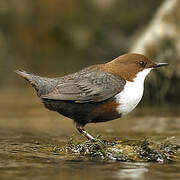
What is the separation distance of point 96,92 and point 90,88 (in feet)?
0.32

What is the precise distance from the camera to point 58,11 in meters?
15.8

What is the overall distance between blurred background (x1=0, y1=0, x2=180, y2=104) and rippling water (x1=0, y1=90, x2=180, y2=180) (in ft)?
13.5

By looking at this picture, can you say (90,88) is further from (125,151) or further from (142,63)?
(125,151)

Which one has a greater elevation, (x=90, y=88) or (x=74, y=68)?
(x=74, y=68)

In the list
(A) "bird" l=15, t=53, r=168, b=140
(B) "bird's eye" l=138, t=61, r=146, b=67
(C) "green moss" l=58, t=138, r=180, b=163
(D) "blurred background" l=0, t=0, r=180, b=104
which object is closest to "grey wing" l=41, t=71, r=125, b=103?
(A) "bird" l=15, t=53, r=168, b=140

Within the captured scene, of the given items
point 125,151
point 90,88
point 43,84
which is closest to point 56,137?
point 43,84

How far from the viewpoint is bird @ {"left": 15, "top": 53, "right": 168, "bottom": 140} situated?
5.38 m

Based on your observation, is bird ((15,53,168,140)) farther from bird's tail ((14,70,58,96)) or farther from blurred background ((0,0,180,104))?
blurred background ((0,0,180,104))

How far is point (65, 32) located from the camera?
Answer: 16.0 metres

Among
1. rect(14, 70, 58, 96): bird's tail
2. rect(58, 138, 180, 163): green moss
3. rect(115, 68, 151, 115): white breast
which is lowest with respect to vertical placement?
rect(58, 138, 180, 163): green moss

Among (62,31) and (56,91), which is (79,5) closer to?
(62,31)

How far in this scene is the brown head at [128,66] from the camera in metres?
5.64

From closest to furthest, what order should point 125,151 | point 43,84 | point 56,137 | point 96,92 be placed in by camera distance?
1. point 125,151
2. point 96,92
3. point 43,84
4. point 56,137

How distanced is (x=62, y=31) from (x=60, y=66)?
3.83ft
